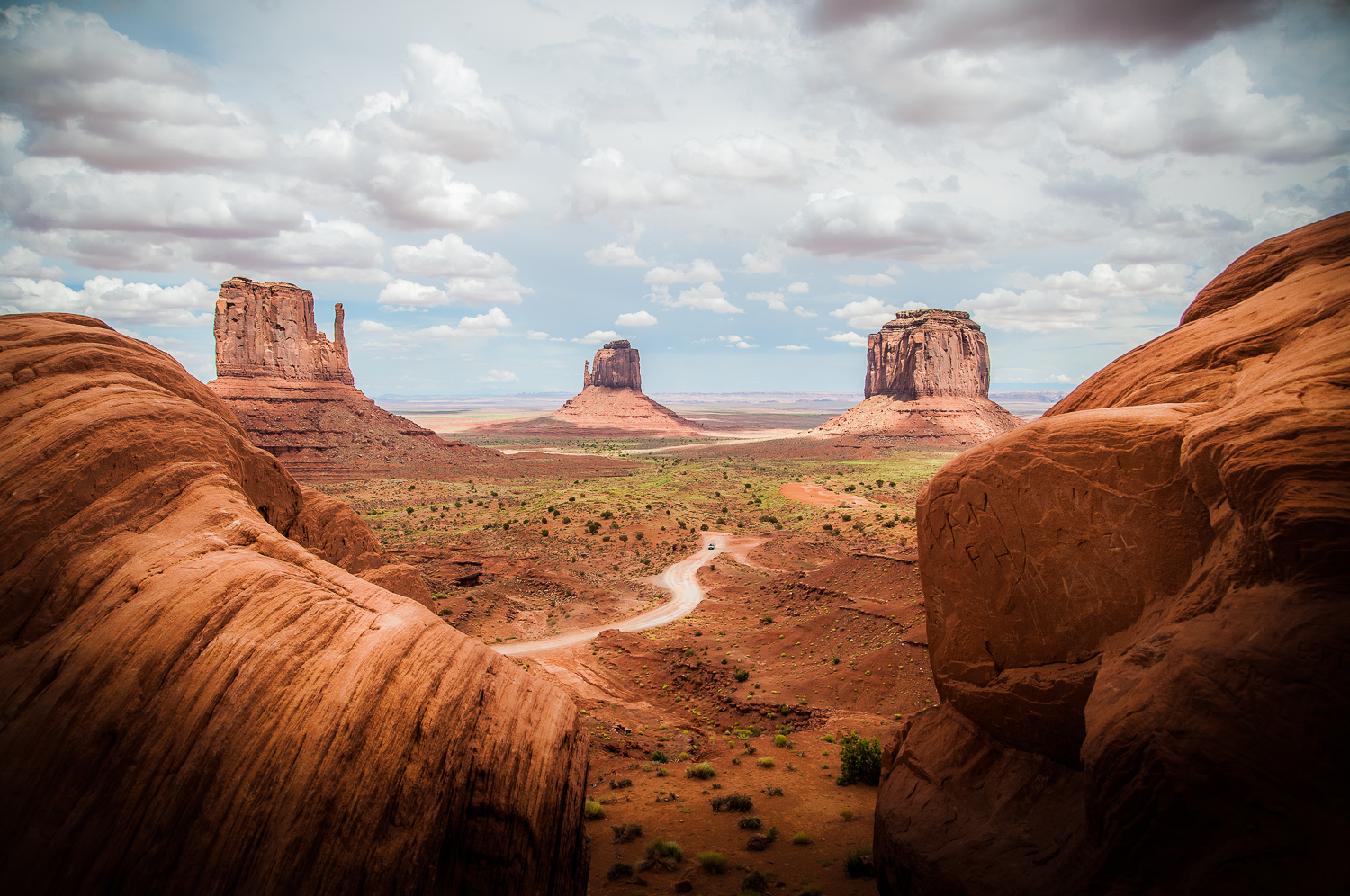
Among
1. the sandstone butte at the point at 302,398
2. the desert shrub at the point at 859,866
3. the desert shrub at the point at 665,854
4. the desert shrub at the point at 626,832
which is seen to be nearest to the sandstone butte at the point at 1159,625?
the desert shrub at the point at 859,866

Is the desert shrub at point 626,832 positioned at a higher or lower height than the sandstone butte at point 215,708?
lower

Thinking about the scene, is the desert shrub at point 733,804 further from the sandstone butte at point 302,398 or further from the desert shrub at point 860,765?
the sandstone butte at point 302,398

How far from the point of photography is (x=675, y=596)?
1587 inches

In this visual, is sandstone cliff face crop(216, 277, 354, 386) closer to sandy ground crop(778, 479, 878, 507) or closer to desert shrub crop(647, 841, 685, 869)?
sandy ground crop(778, 479, 878, 507)

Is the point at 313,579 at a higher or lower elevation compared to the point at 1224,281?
lower

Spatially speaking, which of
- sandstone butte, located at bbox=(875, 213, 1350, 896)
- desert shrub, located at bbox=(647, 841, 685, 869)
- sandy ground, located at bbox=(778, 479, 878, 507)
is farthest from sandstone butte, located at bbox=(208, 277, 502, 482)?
sandstone butte, located at bbox=(875, 213, 1350, 896)

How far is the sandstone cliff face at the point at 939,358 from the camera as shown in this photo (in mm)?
163250

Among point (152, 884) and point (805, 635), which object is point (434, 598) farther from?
point (152, 884)

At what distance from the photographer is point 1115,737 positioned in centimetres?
772

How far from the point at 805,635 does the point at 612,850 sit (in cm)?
1789

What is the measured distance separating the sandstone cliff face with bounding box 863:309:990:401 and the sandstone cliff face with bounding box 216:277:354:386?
130134 mm

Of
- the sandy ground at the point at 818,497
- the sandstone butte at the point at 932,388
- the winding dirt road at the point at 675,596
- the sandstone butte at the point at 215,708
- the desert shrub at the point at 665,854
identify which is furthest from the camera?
the sandstone butte at the point at 932,388

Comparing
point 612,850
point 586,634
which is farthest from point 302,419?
point 612,850

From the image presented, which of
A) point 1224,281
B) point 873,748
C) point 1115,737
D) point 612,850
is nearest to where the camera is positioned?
point 1115,737
